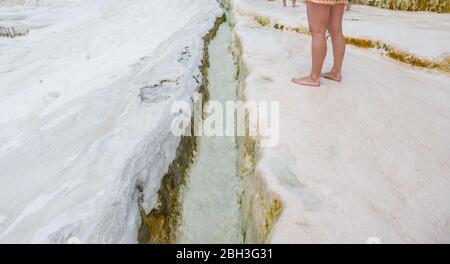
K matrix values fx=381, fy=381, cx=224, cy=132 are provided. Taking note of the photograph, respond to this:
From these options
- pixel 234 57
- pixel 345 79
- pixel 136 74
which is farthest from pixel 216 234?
pixel 234 57

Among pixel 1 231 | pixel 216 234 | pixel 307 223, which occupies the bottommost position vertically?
pixel 216 234

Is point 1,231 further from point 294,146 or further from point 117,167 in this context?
point 294,146

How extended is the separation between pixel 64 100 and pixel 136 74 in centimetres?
87

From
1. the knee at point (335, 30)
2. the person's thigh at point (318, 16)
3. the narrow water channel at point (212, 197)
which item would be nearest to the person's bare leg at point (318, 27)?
the person's thigh at point (318, 16)

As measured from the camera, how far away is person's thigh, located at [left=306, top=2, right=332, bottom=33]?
2959mm

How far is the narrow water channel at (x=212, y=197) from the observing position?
235cm

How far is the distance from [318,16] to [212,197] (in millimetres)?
1627

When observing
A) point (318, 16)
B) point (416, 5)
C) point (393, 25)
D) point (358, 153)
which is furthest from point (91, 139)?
point (416, 5)

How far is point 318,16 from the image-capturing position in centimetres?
299

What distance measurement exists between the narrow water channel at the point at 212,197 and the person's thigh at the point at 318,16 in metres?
1.16

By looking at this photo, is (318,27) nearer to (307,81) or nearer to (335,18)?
(335,18)

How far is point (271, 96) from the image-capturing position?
10.4 feet

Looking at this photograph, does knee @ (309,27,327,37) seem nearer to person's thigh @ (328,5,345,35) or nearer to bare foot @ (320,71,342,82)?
person's thigh @ (328,5,345,35)

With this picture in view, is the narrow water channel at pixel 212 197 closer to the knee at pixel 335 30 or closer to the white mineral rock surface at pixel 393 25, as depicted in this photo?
the knee at pixel 335 30
